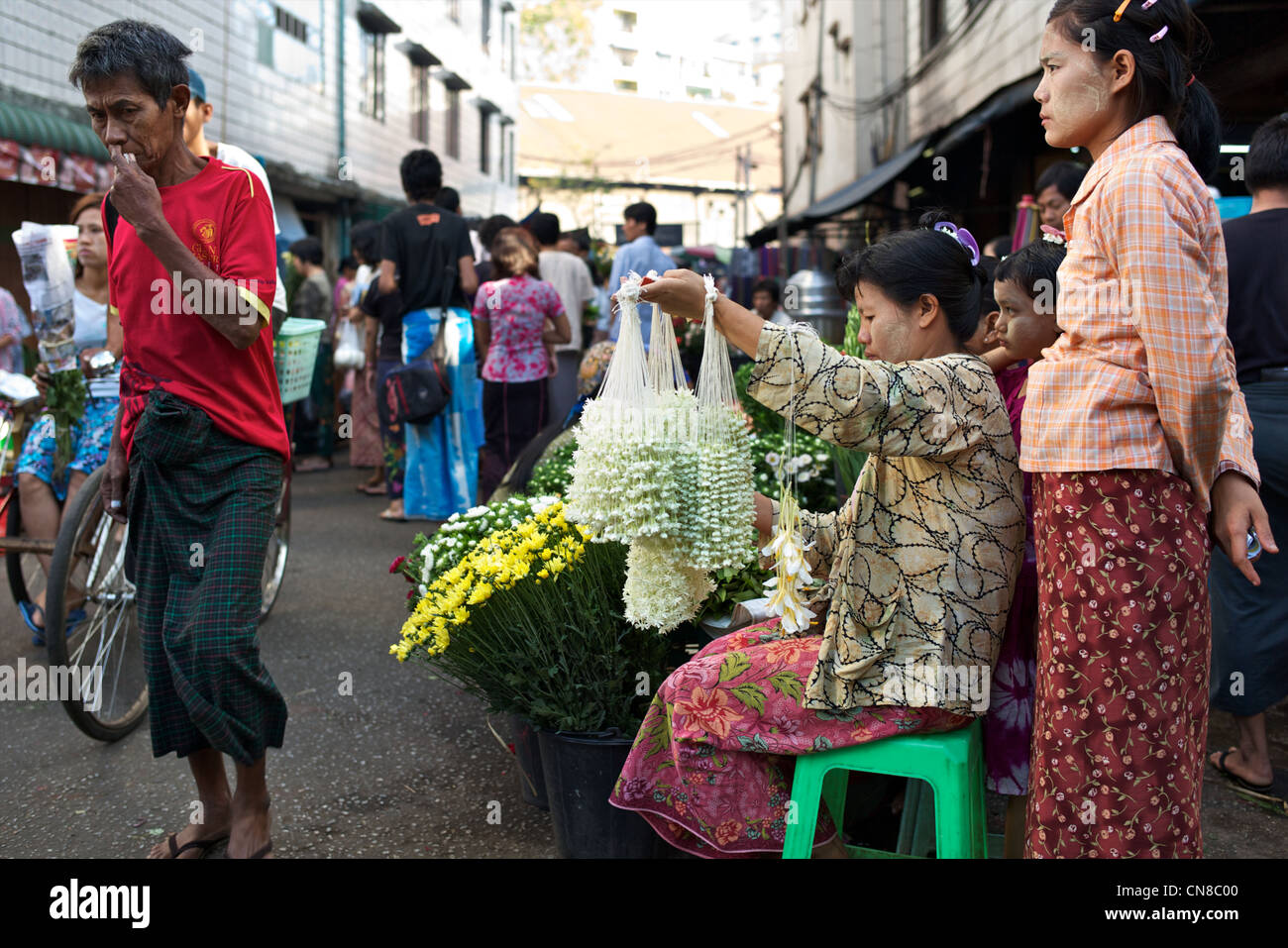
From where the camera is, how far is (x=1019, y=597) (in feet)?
7.80

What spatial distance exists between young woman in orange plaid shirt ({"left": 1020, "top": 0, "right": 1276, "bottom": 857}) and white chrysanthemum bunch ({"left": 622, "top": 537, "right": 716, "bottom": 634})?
0.71 metres

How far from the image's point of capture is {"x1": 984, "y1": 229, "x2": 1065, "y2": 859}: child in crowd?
234 centimetres

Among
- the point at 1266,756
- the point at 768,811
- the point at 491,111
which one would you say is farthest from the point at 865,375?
the point at 491,111

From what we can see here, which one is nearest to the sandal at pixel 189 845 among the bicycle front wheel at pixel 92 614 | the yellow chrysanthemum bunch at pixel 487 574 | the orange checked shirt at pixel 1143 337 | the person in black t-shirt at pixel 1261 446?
the yellow chrysanthemum bunch at pixel 487 574

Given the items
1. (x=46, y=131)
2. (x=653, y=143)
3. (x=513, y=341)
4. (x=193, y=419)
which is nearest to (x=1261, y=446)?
(x=193, y=419)

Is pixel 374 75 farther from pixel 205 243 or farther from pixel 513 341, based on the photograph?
pixel 205 243

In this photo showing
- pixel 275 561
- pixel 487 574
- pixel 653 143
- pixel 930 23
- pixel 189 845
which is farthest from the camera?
pixel 653 143

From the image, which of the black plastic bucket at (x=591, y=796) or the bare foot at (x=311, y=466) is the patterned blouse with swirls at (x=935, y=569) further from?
the bare foot at (x=311, y=466)

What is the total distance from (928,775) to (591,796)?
984mm

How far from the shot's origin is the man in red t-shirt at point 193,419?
2.71m

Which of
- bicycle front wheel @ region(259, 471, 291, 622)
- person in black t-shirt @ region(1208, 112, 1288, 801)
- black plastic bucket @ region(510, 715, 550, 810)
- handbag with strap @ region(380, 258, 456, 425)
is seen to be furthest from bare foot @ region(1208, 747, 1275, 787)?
handbag with strap @ region(380, 258, 456, 425)

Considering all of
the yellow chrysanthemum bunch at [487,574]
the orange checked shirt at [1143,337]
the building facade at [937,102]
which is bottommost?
the yellow chrysanthemum bunch at [487,574]

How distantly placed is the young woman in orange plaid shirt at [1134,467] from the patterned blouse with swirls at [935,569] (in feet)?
0.45

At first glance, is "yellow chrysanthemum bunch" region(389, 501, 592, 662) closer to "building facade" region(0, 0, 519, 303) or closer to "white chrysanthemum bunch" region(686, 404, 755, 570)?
"white chrysanthemum bunch" region(686, 404, 755, 570)
